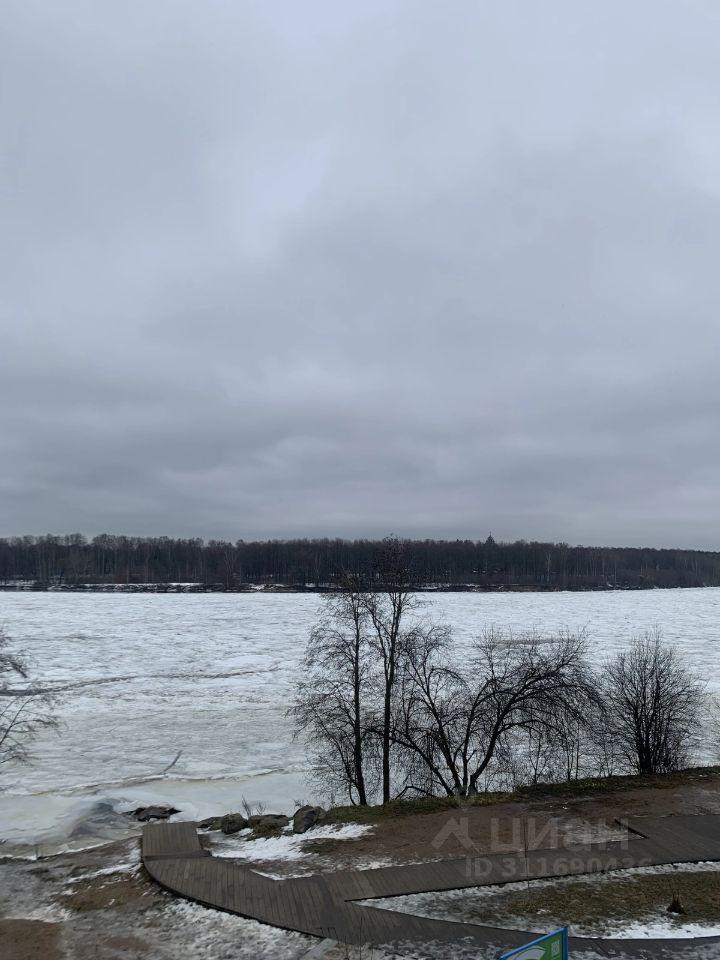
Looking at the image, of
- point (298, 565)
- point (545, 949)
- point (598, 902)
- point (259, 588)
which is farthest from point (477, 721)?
point (298, 565)

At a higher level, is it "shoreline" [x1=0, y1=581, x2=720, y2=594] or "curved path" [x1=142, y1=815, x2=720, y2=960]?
"curved path" [x1=142, y1=815, x2=720, y2=960]

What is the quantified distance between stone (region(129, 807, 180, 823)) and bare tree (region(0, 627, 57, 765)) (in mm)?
6085

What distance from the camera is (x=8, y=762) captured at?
863 inches

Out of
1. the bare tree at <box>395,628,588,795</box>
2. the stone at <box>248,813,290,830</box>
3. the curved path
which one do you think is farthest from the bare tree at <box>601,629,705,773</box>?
the stone at <box>248,813,290,830</box>

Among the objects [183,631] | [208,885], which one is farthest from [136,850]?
[183,631]

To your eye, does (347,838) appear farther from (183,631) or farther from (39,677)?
(183,631)

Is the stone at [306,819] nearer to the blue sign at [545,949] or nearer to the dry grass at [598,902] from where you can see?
the dry grass at [598,902]

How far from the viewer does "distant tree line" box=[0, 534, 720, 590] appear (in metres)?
123

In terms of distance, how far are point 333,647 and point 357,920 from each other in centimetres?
1252

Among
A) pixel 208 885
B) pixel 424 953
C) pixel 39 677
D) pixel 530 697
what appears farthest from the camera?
pixel 39 677

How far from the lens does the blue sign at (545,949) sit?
523cm

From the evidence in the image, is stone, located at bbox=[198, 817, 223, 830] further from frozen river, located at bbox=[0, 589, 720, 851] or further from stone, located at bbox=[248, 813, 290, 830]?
frozen river, located at bbox=[0, 589, 720, 851]

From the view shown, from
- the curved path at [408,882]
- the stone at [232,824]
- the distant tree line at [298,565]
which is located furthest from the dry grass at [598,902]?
the distant tree line at [298,565]

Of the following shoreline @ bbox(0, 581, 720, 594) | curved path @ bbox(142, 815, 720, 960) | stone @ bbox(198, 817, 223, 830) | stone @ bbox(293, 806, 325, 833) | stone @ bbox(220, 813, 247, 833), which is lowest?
shoreline @ bbox(0, 581, 720, 594)
